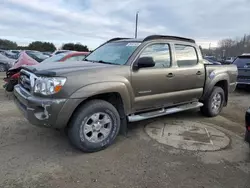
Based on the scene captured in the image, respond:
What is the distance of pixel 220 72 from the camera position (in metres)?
5.87

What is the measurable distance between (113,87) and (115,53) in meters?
1.05

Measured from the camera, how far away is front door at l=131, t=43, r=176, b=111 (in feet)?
13.7

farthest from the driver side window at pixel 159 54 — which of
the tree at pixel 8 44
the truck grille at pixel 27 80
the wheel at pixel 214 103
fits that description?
the tree at pixel 8 44

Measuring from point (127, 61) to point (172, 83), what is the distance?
3.77 feet

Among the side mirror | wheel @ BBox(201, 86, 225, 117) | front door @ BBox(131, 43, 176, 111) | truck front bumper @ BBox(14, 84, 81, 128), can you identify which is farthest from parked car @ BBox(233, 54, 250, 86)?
truck front bumper @ BBox(14, 84, 81, 128)

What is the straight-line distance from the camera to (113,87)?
3764 mm

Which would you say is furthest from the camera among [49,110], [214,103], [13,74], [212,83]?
[13,74]

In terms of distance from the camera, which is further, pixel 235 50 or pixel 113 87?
pixel 235 50

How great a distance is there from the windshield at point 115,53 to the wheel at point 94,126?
0.94 metres

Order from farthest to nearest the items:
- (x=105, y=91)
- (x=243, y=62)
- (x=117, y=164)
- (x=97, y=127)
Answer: (x=243, y=62), (x=97, y=127), (x=105, y=91), (x=117, y=164)

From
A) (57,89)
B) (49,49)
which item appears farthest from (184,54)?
(49,49)

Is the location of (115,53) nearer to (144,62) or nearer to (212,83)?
(144,62)

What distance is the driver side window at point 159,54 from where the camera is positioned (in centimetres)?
443

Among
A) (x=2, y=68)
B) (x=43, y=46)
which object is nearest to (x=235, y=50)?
(x=43, y=46)
